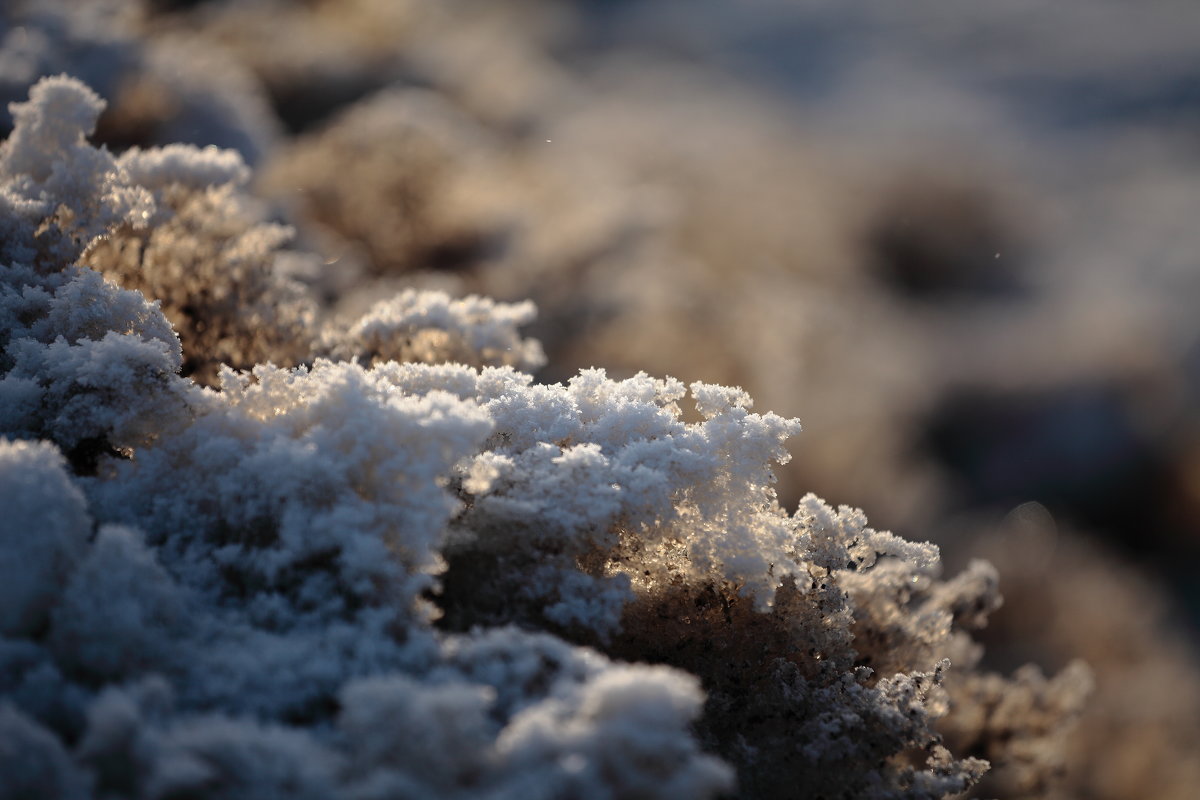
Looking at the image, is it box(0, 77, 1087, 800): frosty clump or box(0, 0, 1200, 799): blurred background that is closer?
box(0, 77, 1087, 800): frosty clump

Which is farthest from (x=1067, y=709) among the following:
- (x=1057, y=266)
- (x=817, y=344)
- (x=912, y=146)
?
(x=912, y=146)

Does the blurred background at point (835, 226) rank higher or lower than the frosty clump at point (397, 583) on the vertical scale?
higher

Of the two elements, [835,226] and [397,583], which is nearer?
[397,583]

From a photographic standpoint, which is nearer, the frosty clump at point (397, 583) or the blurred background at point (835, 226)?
the frosty clump at point (397, 583)

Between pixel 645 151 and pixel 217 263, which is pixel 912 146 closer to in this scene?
pixel 645 151
